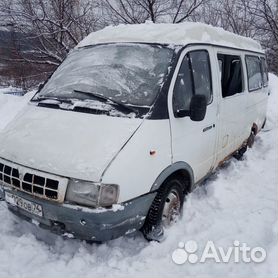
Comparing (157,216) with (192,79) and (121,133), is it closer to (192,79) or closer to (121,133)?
(121,133)

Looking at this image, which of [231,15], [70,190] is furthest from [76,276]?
[231,15]

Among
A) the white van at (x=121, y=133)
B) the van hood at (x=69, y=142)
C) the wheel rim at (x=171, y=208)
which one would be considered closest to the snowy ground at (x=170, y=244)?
the wheel rim at (x=171, y=208)

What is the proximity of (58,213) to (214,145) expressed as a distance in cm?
233

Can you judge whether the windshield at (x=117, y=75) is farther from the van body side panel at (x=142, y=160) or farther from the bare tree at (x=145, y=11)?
the bare tree at (x=145, y=11)

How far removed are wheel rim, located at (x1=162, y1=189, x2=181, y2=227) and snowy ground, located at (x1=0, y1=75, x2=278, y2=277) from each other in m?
0.10

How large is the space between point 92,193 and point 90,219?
0.73ft

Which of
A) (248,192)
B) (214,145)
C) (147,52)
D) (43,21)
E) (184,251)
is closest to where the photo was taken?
(184,251)

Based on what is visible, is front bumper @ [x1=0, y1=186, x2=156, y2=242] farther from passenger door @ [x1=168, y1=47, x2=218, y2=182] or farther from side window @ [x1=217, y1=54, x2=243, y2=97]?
side window @ [x1=217, y1=54, x2=243, y2=97]

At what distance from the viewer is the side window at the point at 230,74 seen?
4.58 meters

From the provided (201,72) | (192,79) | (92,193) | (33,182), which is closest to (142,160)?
(92,193)

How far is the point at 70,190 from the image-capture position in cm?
289

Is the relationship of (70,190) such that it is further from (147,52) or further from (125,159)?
(147,52)

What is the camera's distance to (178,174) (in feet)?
12.5

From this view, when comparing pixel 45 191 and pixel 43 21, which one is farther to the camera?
pixel 43 21
